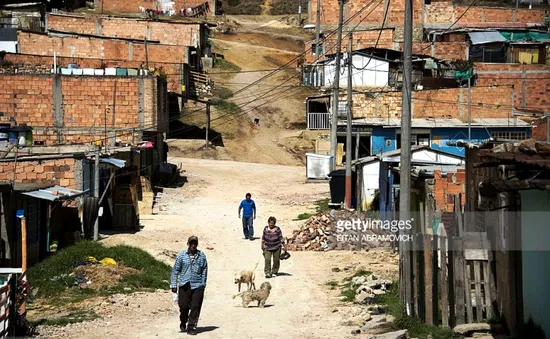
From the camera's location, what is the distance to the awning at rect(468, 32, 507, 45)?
178 ft

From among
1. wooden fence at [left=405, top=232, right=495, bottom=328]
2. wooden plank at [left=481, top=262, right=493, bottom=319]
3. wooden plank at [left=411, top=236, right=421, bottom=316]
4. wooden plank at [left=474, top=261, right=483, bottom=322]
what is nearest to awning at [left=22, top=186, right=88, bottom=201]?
wooden plank at [left=411, top=236, right=421, bottom=316]

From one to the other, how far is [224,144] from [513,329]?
42.4 metres

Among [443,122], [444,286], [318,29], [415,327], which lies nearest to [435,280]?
[444,286]

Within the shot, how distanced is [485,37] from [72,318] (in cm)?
4284

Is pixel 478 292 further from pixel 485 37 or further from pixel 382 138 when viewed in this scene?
pixel 485 37

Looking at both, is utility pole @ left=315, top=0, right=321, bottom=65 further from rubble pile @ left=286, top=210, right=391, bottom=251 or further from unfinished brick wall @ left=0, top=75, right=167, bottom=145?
rubble pile @ left=286, top=210, right=391, bottom=251

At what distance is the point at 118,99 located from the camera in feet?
130

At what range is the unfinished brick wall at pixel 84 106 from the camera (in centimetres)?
3956

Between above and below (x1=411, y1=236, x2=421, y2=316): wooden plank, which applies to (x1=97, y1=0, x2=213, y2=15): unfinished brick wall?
A: above

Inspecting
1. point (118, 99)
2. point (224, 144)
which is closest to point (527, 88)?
point (224, 144)

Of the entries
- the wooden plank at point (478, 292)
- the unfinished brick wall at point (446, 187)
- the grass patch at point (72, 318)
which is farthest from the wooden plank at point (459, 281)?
the unfinished brick wall at point (446, 187)

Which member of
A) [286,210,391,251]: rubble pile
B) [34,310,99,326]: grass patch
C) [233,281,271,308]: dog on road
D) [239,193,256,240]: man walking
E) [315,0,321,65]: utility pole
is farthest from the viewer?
[315,0,321,65]: utility pole

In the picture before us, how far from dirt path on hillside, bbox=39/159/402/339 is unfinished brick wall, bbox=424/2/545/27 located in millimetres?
24756

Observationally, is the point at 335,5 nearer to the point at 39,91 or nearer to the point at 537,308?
the point at 39,91
